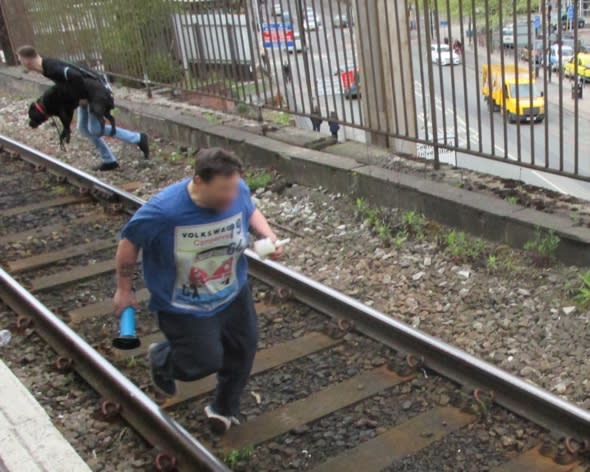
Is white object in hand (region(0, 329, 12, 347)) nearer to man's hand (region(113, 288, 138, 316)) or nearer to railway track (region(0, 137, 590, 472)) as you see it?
railway track (region(0, 137, 590, 472))

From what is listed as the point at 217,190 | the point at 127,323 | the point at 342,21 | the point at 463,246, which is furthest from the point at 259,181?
→ the point at 217,190

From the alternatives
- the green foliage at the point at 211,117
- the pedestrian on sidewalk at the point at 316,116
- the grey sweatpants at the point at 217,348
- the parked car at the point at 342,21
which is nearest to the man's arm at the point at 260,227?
the grey sweatpants at the point at 217,348

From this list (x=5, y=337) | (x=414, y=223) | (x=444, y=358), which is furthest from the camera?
(x=414, y=223)

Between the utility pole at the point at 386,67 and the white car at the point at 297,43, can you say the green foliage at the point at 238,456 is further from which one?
the white car at the point at 297,43

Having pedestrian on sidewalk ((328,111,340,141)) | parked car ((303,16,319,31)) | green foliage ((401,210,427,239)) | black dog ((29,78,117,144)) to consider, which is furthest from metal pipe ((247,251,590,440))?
black dog ((29,78,117,144))

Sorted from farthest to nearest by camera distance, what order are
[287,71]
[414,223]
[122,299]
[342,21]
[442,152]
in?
[287,71]
[342,21]
[442,152]
[414,223]
[122,299]

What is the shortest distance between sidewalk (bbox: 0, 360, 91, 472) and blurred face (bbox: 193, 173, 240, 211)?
146cm

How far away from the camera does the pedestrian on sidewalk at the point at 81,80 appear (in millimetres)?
8750

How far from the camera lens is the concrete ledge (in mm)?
5602

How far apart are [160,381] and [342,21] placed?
473 centimetres

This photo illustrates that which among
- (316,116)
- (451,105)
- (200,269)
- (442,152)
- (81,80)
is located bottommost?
(442,152)

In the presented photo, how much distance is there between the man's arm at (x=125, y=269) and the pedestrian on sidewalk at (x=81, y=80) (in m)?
5.63

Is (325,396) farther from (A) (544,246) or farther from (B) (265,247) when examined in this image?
(A) (544,246)

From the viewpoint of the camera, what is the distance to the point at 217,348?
376cm
